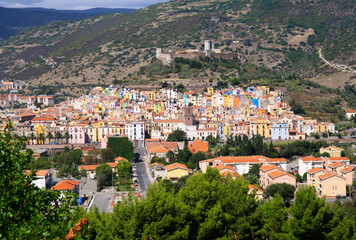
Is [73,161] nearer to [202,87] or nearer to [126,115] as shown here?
[126,115]

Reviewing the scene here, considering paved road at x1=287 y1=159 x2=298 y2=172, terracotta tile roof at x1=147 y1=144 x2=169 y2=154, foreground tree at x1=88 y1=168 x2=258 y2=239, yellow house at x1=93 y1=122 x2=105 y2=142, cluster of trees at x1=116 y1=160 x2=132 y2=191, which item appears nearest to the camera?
foreground tree at x1=88 y1=168 x2=258 y2=239

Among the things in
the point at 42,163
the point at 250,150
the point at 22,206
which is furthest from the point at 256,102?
the point at 22,206

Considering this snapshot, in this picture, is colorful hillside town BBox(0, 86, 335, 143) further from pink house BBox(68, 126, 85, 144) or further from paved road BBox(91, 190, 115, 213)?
paved road BBox(91, 190, 115, 213)

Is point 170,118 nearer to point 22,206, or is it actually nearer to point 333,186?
point 333,186

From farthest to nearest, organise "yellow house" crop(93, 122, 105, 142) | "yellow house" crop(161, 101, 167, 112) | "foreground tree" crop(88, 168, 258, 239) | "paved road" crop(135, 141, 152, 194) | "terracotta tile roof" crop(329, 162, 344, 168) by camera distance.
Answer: "yellow house" crop(161, 101, 167, 112) < "yellow house" crop(93, 122, 105, 142) < "terracotta tile roof" crop(329, 162, 344, 168) < "paved road" crop(135, 141, 152, 194) < "foreground tree" crop(88, 168, 258, 239)

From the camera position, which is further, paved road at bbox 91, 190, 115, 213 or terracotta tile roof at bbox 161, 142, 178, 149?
terracotta tile roof at bbox 161, 142, 178, 149

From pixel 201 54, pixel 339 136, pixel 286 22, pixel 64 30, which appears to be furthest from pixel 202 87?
pixel 64 30

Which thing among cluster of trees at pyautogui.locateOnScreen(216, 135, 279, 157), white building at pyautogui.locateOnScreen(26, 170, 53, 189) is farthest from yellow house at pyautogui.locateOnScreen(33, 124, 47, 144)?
cluster of trees at pyautogui.locateOnScreen(216, 135, 279, 157)
